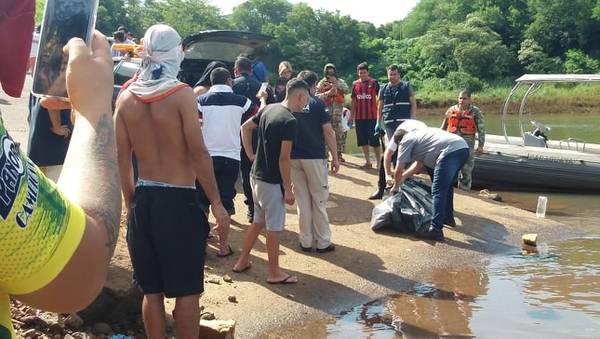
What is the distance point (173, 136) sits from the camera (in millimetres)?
4129

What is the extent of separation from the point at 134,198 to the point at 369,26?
199ft

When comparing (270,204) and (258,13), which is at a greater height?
(258,13)

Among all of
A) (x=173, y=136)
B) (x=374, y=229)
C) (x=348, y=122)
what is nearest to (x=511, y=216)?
(x=374, y=229)

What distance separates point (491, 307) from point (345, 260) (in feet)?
4.98

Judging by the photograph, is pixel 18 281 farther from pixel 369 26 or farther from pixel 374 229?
pixel 369 26

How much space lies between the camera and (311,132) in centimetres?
713

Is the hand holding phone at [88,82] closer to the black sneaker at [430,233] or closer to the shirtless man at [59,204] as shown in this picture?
the shirtless man at [59,204]

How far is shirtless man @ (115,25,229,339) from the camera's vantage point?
3.99 meters

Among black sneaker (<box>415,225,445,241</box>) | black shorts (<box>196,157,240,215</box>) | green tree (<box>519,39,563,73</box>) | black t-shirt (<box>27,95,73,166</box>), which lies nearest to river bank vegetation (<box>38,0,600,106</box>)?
green tree (<box>519,39,563,73</box>)

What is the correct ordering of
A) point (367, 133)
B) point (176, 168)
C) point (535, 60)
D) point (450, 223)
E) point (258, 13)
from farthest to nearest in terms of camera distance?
point (258, 13) < point (535, 60) < point (367, 133) < point (450, 223) < point (176, 168)

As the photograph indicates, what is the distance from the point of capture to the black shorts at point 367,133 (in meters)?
11.8

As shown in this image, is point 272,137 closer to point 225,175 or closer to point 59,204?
point 225,175

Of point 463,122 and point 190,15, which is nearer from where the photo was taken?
point 463,122

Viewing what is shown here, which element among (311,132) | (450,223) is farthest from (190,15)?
(311,132)
